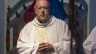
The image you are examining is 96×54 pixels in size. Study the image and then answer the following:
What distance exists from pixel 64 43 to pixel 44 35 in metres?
0.15

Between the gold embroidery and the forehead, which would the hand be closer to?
the gold embroidery

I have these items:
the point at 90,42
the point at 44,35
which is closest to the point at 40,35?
the point at 44,35

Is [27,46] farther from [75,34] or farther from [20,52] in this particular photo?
[75,34]

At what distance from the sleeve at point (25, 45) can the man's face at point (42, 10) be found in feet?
0.43

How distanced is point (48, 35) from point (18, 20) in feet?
0.88

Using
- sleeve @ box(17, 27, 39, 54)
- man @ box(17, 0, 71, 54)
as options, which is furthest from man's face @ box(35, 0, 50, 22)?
sleeve @ box(17, 27, 39, 54)

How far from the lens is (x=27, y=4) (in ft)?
7.64

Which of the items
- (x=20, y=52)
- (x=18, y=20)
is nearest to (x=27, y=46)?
(x=20, y=52)

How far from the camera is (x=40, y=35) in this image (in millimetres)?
2188

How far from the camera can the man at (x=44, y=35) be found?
2131 millimetres

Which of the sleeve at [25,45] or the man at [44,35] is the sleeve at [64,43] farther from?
the sleeve at [25,45]

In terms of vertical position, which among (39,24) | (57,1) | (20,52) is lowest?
(20,52)

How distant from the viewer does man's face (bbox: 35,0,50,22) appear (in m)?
2.17

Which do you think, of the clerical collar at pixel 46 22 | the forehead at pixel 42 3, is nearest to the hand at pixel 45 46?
the clerical collar at pixel 46 22
